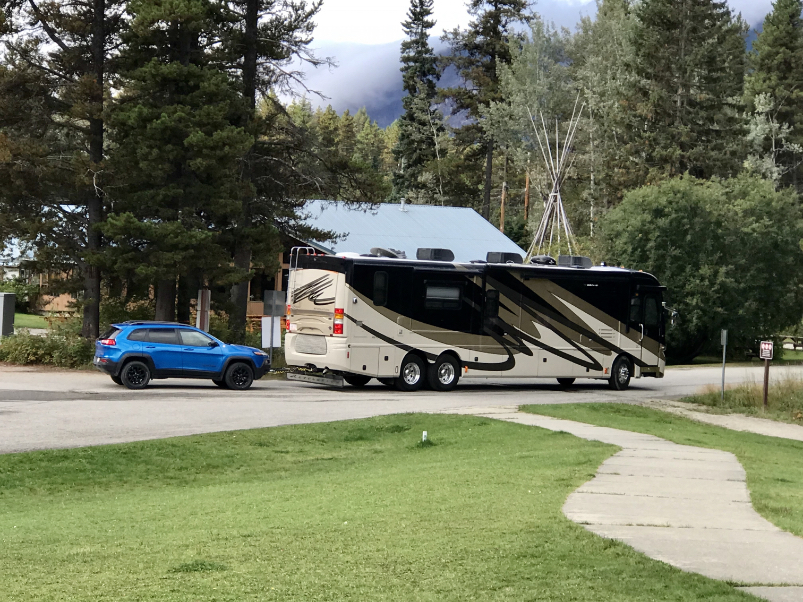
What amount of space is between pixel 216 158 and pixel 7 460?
17575mm

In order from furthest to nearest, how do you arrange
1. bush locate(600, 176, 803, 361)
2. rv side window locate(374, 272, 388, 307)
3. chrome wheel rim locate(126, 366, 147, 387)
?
1. bush locate(600, 176, 803, 361)
2. rv side window locate(374, 272, 388, 307)
3. chrome wheel rim locate(126, 366, 147, 387)

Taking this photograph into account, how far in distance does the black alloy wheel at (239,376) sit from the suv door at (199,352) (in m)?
0.31

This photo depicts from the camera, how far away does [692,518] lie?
9445 mm

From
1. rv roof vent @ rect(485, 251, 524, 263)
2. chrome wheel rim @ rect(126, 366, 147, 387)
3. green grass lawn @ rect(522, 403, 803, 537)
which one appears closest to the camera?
green grass lawn @ rect(522, 403, 803, 537)

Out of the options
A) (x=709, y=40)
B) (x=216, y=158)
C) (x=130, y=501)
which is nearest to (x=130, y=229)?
(x=216, y=158)

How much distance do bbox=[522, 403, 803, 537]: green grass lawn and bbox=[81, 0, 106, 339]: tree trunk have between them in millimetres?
14825

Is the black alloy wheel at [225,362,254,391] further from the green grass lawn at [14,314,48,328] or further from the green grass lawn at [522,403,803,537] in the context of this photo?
the green grass lawn at [14,314,48,328]

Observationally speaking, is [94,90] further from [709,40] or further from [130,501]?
[709,40]

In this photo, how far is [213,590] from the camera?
6.41m

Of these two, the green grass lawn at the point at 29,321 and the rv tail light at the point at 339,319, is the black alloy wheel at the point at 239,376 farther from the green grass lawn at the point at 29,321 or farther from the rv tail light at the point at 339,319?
the green grass lawn at the point at 29,321

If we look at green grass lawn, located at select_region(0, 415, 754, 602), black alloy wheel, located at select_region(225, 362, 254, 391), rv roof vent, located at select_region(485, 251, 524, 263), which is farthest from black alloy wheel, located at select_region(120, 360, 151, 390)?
rv roof vent, located at select_region(485, 251, 524, 263)

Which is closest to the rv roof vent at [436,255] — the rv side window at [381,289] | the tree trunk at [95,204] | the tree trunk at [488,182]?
the rv side window at [381,289]

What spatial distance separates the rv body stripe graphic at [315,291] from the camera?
83.5 ft

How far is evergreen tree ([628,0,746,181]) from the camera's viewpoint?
5909cm
